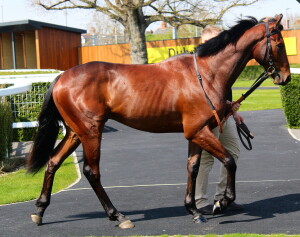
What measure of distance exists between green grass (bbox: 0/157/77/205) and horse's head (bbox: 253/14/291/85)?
2.84 metres

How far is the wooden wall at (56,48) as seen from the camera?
32250mm

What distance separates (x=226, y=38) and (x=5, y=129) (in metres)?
4.76

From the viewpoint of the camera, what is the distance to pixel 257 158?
859 cm

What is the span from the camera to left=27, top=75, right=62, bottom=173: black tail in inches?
212

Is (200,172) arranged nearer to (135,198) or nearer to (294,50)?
(135,198)

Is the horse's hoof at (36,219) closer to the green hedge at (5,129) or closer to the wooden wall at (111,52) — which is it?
the green hedge at (5,129)

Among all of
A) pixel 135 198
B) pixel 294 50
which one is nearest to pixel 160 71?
pixel 135 198

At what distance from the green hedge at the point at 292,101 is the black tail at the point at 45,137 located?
7.36 meters

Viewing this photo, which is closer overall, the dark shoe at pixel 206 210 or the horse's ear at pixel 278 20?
the horse's ear at pixel 278 20

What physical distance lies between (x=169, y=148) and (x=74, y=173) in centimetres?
246

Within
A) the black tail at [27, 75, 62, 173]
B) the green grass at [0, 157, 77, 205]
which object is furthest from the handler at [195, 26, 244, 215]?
the green grass at [0, 157, 77, 205]

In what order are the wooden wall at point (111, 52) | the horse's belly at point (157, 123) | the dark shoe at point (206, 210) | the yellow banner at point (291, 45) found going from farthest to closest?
the wooden wall at point (111, 52) → the yellow banner at point (291, 45) → the dark shoe at point (206, 210) → the horse's belly at point (157, 123)

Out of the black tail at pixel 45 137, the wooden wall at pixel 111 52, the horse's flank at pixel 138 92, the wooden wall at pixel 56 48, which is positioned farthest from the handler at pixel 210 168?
the wooden wall at pixel 111 52

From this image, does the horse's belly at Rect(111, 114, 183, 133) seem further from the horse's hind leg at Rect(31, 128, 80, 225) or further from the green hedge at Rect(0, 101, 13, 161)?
the green hedge at Rect(0, 101, 13, 161)
